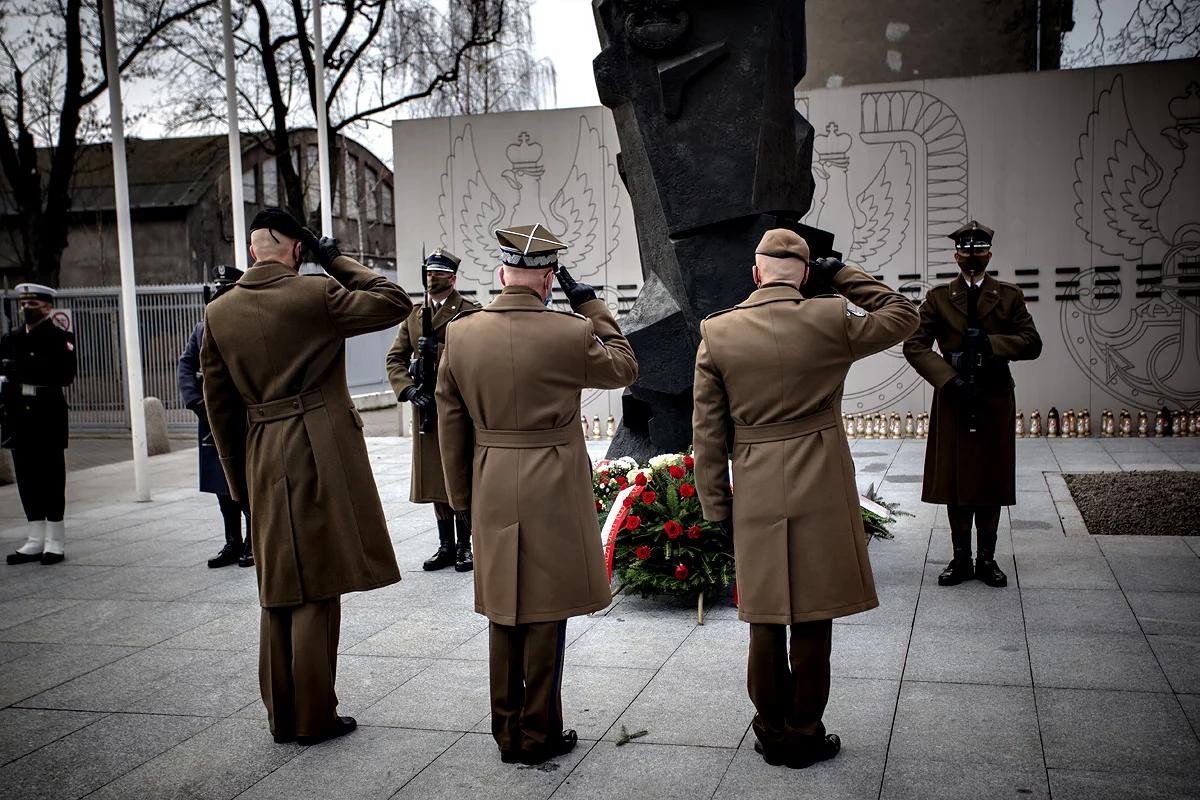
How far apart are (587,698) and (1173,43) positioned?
46.5ft

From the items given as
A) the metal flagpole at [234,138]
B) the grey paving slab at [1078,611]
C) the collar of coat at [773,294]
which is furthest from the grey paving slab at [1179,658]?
the metal flagpole at [234,138]

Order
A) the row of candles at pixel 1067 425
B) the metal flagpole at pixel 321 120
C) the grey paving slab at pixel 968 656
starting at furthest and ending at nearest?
the metal flagpole at pixel 321 120, the row of candles at pixel 1067 425, the grey paving slab at pixel 968 656

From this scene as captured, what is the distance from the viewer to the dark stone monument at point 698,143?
6.48m

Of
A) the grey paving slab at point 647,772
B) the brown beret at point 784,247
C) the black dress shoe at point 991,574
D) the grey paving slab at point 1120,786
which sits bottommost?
the grey paving slab at point 647,772

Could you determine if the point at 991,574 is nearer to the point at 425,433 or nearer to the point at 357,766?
the point at 425,433

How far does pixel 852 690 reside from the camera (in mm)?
4289

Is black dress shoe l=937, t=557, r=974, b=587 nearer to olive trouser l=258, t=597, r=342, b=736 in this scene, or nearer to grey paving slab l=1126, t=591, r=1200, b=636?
grey paving slab l=1126, t=591, r=1200, b=636

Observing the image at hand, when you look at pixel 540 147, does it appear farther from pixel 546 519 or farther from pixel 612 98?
pixel 546 519

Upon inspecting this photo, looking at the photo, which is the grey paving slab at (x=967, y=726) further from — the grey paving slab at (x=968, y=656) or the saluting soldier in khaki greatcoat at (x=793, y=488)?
the saluting soldier in khaki greatcoat at (x=793, y=488)

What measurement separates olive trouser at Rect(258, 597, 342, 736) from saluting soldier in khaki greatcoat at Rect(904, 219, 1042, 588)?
11.4ft

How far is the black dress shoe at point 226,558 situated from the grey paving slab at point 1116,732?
17.0 ft

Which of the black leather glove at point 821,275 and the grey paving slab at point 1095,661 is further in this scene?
the grey paving slab at point 1095,661

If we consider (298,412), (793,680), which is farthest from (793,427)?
(298,412)

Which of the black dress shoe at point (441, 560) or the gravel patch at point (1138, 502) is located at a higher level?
the gravel patch at point (1138, 502)
